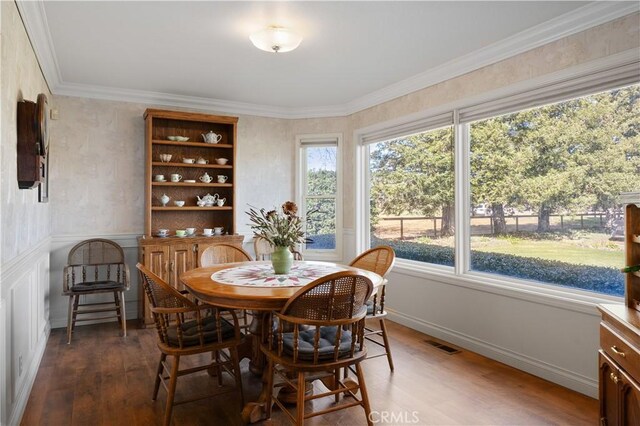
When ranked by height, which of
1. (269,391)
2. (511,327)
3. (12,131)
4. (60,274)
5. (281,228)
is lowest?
(269,391)

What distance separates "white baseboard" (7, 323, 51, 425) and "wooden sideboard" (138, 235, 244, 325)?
0.91 meters

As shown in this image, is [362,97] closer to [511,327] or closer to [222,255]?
[222,255]

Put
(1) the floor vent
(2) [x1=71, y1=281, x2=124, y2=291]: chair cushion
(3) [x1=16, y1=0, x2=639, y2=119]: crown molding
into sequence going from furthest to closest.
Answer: (2) [x1=71, y1=281, x2=124, y2=291]: chair cushion, (1) the floor vent, (3) [x1=16, y1=0, x2=639, y2=119]: crown molding

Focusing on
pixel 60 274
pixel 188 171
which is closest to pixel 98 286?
pixel 60 274

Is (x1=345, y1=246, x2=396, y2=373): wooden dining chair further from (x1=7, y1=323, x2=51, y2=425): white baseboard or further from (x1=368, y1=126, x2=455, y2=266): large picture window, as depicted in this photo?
(x1=7, y1=323, x2=51, y2=425): white baseboard

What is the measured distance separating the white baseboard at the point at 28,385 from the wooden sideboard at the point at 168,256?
910 millimetres

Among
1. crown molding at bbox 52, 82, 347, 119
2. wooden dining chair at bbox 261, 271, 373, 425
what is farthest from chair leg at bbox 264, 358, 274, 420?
crown molding at bbox 52, 82, 347, 119

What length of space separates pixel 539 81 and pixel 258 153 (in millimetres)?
3338

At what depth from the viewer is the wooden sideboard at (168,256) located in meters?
4.15

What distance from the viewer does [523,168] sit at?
323 cm

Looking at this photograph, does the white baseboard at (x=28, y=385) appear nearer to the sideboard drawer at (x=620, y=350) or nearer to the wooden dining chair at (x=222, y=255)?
the wooden dining chair at (x=222, y=255)

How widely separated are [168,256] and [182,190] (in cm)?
92

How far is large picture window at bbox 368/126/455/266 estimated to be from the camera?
155 inches

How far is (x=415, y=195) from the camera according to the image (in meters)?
4.32
